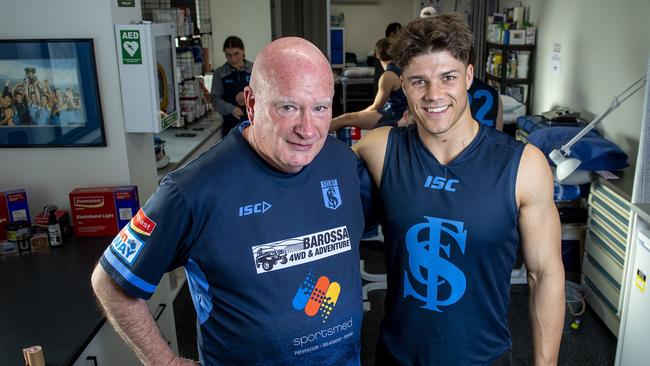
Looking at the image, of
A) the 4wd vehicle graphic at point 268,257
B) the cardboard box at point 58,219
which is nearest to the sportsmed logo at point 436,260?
the 4wd vehicle graphic at point 268,257

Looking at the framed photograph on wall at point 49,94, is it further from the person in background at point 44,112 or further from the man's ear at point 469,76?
the man's ear at point 469,76

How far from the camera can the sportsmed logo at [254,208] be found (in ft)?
4.27

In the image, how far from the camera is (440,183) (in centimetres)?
148

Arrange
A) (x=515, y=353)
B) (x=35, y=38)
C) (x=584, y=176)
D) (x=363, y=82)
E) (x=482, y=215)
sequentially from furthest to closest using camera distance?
(x=363, y=82) → (x=584, y=176) → (x=515, y=353) → (x=35, y=38) → (x=482, y=215)

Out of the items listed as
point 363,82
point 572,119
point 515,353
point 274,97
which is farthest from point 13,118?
point 363,82

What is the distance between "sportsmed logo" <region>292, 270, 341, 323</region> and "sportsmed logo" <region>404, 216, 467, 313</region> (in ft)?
0.79

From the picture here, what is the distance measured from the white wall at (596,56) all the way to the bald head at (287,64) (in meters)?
3.04

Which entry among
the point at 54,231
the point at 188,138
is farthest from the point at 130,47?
the point at 188,138

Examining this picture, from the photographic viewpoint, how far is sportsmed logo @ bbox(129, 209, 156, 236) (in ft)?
4.09

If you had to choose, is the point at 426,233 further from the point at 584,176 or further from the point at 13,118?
the point at 584,176

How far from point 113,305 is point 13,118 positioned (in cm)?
149

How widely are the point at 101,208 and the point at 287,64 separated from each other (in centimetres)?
146

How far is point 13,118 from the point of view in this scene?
2420mm

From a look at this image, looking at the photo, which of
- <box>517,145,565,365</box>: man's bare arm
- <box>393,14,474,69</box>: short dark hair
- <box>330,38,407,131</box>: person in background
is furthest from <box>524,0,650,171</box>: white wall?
<box>393,14,474,69</box>: short dark hair
